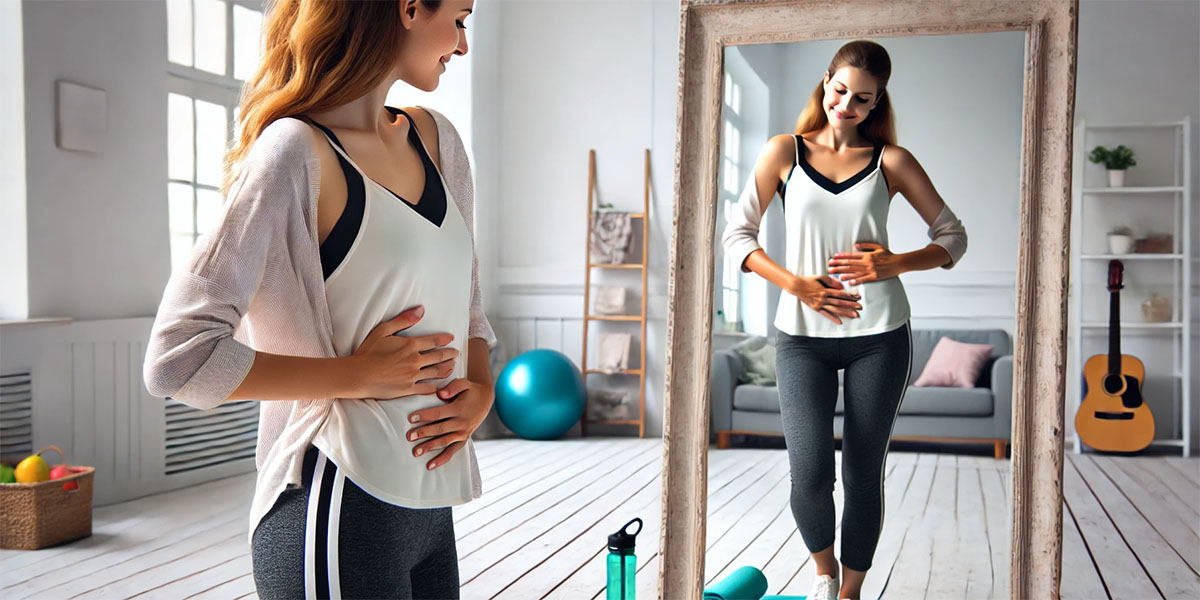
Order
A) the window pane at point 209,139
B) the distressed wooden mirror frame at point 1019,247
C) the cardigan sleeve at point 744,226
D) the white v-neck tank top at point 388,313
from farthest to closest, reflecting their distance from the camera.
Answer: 1. the window pane at point 209,139
2. the cardigan sleeve at point 744,226
3. the distressed wooden mirror frame at point 1019,247
4. the white v-neck tank top at point 388,313

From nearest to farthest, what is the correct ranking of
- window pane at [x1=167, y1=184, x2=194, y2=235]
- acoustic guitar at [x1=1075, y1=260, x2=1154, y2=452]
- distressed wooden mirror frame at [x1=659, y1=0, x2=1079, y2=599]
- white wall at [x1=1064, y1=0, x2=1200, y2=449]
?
1. distressed wooden mirror frame at [x1=659, y1=0, x2=1079, y2=599]
2. window pane at [x1=167, y1=184, x2=194, y2=235]
3. acoustic guitar at [x1=1075, y1=260, x2=1154, y2=452]
4. white wall at [x1=1064, y1=0, x2=1200, y2=449]

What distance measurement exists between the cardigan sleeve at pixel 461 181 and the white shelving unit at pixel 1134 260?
17.5 ft

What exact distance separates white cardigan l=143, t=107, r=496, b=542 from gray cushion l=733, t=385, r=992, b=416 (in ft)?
4.81

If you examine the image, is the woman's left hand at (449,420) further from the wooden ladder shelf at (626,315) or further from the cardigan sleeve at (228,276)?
the wooden ladder shelf at (626,315)

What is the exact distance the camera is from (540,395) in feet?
19.1

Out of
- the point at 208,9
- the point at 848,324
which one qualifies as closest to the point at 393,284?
the point at 848,324

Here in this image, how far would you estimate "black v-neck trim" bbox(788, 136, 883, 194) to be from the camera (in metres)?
2.26

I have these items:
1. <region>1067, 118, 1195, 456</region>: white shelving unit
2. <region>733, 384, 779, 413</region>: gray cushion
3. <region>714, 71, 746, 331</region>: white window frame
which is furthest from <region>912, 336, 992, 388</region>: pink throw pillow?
<region>1067, 118, 1195, 456</region>: white shelving unit

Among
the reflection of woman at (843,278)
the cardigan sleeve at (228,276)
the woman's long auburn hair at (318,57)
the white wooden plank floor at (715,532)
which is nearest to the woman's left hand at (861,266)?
the reflection of woman at (843,278)

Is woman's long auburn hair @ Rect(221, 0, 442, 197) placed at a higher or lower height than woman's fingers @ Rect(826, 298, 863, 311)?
higher

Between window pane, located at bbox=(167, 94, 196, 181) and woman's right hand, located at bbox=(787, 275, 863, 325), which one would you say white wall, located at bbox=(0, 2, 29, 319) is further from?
woman's right hand, located at bbox=(787, 275, 863, 325)

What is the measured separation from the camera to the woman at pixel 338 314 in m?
0.92

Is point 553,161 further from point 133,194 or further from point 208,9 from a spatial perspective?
point 133,194

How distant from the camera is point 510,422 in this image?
5992mm
